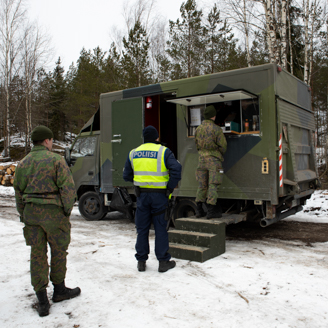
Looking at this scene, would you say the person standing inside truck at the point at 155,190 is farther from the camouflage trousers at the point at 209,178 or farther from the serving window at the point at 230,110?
the serving window at the point at 230,110

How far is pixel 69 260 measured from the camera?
4.60 m

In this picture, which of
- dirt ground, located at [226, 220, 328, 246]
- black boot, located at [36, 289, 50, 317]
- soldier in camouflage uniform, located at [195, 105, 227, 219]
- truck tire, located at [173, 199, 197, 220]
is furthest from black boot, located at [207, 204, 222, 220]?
black boot, located at [36, 289, 50, 317]

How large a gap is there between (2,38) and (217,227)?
76.1 feet

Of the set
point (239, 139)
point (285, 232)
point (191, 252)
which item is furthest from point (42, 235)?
point (285, 232)

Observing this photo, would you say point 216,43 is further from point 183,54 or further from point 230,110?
point 230,110

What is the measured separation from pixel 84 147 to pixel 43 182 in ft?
16.4

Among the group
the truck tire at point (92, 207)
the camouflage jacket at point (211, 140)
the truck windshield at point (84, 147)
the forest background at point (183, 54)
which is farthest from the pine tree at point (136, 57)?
the camouflage jacket at point (211, 140)

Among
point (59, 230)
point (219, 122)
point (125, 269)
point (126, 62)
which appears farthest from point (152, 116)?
point (126, 62)

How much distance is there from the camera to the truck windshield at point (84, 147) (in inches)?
307

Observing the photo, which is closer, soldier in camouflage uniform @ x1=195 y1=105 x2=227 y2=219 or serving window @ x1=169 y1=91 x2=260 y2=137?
soldier in camouflage uniform @ x1=195 y1=105 x2=227 y2=219

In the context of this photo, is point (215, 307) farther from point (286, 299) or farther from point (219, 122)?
point (219, 122)

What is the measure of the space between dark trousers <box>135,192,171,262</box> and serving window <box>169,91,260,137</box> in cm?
207

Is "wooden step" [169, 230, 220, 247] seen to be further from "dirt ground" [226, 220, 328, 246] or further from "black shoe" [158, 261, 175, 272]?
"dirt ground" [226, 220, 328, 246]

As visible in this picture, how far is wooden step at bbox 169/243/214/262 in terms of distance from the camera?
4418 millimetres
